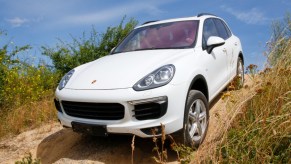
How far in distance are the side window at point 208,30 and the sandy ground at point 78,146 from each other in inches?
39.2

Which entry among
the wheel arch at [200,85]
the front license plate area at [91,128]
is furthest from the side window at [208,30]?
the front license plate area at [91,128]

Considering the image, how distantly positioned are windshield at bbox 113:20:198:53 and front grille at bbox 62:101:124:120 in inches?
56.2

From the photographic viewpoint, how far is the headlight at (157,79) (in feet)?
12.0

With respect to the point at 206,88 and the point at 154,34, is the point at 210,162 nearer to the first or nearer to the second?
the point at 206,88

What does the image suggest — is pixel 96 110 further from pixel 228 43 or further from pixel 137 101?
pixel 228 43

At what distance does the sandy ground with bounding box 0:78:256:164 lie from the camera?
13.9 feet

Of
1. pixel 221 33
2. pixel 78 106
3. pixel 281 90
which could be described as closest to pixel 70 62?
pixel 221 33

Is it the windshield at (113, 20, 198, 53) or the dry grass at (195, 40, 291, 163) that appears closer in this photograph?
the dry grass at (195, 40, 291, 163)

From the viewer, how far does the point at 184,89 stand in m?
3.79

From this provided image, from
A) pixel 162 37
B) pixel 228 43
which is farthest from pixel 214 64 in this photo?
pixel 228 43

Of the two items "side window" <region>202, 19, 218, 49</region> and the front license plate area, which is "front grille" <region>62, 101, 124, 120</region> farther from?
"side window" <region>202, 19, 218, 49</region>

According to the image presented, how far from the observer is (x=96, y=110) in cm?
385

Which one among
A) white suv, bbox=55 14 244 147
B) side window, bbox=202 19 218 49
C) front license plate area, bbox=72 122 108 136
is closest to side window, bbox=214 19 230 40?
side window, bbox=202 19 218 49

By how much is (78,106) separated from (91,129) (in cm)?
35
